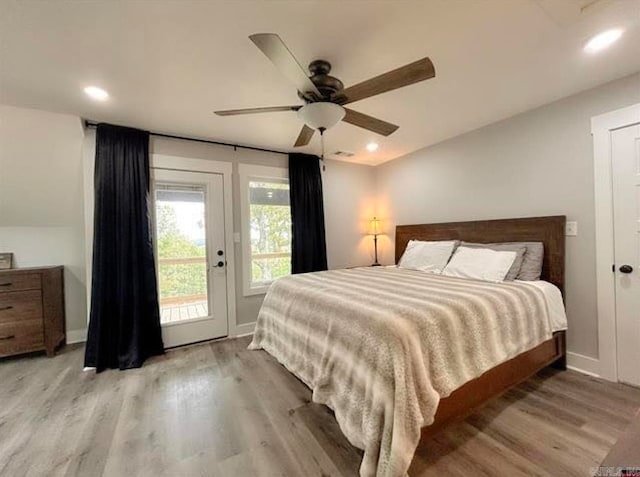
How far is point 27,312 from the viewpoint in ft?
9.25

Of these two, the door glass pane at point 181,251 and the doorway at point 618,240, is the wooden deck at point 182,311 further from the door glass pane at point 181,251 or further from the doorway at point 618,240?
the doorway at point 618,240

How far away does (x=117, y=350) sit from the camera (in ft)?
8.83

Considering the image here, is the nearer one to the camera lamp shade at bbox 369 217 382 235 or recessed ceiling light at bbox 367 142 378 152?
recessed ceiling light at bbox 367 142 378 152

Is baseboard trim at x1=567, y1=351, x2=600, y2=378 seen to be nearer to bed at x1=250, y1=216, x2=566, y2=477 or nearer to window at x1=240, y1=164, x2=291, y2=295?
bed at x1=250, y1=216, x2=566, y2=477

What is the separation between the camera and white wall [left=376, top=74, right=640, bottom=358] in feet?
7.66

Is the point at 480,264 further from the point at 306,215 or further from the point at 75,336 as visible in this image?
the point at 75,336

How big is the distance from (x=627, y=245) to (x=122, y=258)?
445 cm

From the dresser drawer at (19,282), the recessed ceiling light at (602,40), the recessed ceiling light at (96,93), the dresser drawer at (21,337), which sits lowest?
the dresser drawer at (21,337)

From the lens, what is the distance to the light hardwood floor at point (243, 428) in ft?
4.82

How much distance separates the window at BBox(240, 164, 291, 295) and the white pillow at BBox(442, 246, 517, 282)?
2.11 m

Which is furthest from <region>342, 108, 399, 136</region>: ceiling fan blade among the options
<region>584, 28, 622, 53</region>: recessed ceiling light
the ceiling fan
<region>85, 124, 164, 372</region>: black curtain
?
<region>85, 124, 164, 372</region>: black curtain

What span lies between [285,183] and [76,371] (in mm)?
3011

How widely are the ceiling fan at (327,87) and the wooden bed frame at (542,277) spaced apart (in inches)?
67.4

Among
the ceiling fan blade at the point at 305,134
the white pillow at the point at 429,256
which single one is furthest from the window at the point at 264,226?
the white pillow at the point at 429,256
